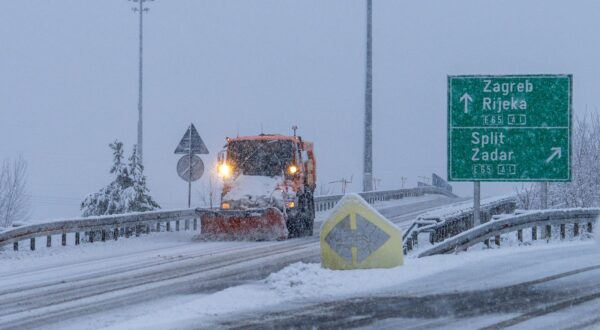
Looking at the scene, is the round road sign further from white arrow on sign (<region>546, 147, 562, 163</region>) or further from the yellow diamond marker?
the yellow diamond marker

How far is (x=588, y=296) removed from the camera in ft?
38.7

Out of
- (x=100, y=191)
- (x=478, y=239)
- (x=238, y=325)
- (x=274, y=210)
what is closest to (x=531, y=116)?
(x=478, y=239)

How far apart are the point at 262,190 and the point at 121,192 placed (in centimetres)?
846

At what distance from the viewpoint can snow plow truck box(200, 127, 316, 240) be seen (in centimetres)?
2283

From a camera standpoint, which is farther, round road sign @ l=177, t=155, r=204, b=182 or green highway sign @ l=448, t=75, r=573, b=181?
round road sign @ l=177, t=155, r=204, b=182

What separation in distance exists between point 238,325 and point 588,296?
4.36 metres

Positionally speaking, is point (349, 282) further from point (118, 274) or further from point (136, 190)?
point (136, 190)

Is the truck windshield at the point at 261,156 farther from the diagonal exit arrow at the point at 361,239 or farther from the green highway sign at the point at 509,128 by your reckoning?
the diagonal exit arrow at the point at 361,239

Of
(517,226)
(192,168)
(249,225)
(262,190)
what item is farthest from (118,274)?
(192,168)

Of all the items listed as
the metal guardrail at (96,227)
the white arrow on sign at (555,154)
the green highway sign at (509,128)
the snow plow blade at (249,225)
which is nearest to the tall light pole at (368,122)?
the metal guardrail at (96,227)

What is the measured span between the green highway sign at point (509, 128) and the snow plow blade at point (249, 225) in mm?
4980

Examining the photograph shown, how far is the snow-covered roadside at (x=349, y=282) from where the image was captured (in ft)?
36.3

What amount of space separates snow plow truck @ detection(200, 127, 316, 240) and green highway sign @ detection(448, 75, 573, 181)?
5185 millimetres

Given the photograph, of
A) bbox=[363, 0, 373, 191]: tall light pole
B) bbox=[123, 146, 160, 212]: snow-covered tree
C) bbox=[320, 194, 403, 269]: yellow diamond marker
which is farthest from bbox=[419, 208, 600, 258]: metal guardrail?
bbox=[123, 146, 160, 212]: snow-covered tree
